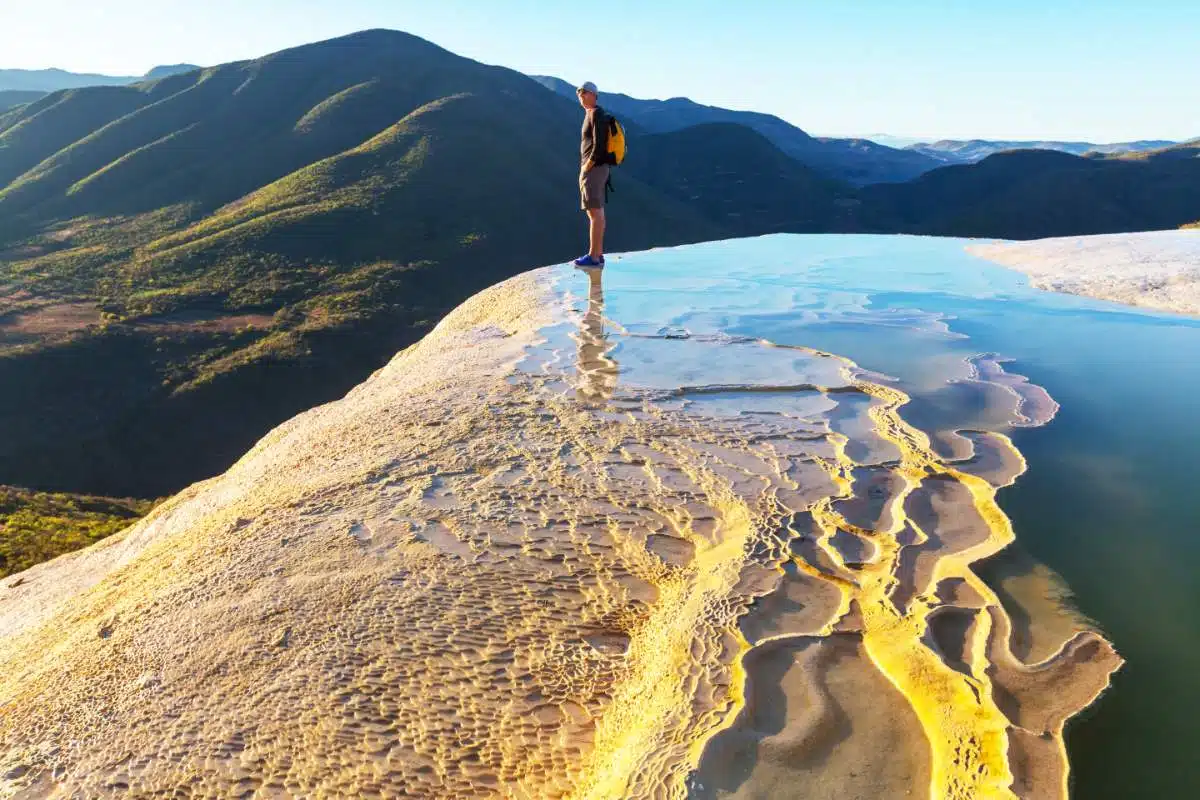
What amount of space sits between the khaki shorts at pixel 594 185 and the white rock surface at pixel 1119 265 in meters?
4.53

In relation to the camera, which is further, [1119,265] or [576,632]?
[1119,265]

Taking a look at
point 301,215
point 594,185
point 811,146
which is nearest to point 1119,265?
point 594,185

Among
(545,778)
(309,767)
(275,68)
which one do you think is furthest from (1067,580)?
(275,68)

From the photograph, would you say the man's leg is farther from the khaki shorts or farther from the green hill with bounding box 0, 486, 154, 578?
the green hill with bounding box 0, 486, 154, 578

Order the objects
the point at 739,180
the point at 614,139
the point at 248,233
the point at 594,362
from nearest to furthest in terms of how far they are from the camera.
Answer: the point at 594,362 → the point at 614,139 → the point at 248,233 → the point at 739,180

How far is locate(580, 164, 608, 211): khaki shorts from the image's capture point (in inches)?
299

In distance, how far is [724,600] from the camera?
249 centimetres

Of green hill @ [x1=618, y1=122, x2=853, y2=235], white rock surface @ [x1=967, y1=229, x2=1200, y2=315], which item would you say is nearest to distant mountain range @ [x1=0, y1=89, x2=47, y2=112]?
green hill @ [x1=618, y1=122, x2=853, y2=235]

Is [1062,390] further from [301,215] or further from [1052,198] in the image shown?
[1052,198]

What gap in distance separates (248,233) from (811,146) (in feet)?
535

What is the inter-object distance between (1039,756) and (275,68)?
104 m

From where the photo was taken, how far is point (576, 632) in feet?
7.91

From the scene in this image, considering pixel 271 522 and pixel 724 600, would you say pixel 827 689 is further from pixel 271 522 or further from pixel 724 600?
pixel 271 522

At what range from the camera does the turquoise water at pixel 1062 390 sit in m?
2.02
